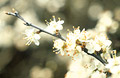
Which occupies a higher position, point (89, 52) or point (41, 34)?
point (41, 34)

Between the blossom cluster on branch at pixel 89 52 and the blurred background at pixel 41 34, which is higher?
the blurred background at pixel 41 34

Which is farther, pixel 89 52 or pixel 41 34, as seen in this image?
pixel 41 34

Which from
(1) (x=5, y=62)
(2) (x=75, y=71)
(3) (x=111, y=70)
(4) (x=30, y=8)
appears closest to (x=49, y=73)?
(1) (x=5, y=62)

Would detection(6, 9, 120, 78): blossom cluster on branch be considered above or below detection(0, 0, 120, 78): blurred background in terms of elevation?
below

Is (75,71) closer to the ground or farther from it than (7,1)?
closer to the ground

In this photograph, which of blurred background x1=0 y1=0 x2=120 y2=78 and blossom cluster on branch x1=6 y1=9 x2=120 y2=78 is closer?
blossom cluster on branch x1=6 y1=9 x2=120 y2=78

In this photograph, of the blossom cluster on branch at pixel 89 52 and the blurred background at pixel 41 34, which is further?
the blurred background at pixel 41 34

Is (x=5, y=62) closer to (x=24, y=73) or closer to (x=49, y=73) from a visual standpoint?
(x=24, y=73)

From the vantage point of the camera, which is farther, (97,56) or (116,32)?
(116,32)
